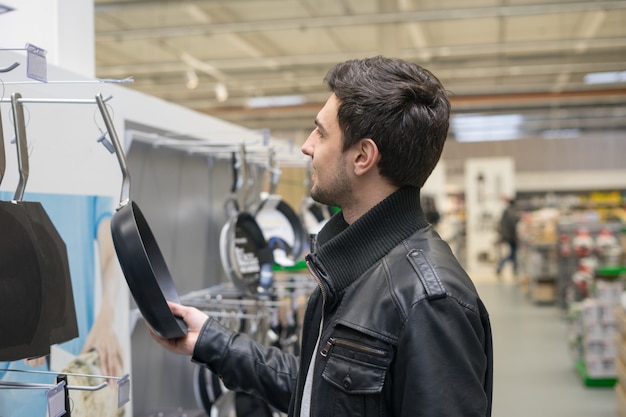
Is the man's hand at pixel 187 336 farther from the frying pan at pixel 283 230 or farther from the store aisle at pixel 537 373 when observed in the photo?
the store aisle at pixel 537 373

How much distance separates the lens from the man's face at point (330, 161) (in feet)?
4.61

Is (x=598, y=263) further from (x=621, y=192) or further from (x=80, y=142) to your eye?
(x=621, y=192)

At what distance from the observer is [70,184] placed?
1892mm

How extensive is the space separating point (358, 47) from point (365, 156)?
1175 centimetres

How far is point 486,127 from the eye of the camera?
19031mm

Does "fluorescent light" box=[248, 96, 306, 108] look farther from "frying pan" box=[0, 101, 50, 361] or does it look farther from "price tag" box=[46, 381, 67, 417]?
"price tag" box=[46, 381, 67, 417]

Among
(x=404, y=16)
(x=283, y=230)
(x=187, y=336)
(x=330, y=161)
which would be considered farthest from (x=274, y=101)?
(x=330, y=161)

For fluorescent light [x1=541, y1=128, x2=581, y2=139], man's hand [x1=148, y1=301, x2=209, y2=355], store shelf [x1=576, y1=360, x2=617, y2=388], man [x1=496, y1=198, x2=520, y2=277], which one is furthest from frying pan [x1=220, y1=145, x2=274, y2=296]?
fluorescent light [x1=541, y1=128, x2=581, y2=139]

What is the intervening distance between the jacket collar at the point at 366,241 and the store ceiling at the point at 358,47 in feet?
25.1

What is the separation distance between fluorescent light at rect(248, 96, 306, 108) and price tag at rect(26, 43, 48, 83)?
1460 centimetres

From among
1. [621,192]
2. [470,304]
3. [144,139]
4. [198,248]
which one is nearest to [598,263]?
[198,248]

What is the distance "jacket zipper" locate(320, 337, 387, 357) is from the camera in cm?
124

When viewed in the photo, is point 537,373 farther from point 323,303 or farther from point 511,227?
point 511,227

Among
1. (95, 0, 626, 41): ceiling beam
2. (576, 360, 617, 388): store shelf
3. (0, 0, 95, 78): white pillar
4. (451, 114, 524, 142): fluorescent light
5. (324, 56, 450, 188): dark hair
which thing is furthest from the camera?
(451, 114, 524, 142): fluorescent light
